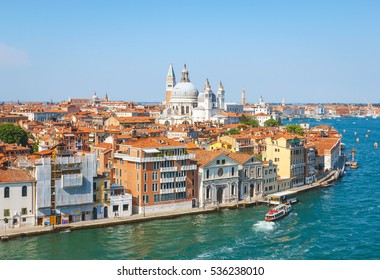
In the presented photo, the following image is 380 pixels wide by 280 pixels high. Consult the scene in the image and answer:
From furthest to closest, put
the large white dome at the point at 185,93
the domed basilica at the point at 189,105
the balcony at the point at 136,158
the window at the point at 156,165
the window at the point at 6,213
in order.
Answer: the large white dome at the point at 185,93 → the domed basilica at the point at 189,105 → the window at the point at 156,165 → the balcony at the point at 136,158 → the window at the point at 6,213

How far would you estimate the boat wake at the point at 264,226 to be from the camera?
1961 centimetres

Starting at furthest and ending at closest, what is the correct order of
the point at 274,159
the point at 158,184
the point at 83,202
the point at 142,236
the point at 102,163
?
the point at 274,159, the point at 102,163, the point at 158,184, the point at 83,202, the point at 142,236

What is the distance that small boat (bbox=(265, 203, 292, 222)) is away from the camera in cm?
2088

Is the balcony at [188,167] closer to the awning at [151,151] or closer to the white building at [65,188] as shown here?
the awning at [151,151]

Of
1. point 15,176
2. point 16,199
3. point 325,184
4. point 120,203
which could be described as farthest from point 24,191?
point 325,184

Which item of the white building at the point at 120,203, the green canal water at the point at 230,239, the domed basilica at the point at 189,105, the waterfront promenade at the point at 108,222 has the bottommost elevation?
the green canal water at the point at 230,239

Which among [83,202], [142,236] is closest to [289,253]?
[142,236]

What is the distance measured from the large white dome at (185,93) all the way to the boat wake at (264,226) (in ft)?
183

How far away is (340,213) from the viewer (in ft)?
73.5

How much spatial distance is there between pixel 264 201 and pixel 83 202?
8021 mm

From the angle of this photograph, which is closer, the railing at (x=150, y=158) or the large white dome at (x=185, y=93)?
the railing at (x=150, y=158)

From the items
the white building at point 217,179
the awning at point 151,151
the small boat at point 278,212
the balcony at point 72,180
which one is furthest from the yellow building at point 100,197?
the small boat at point 278,212
